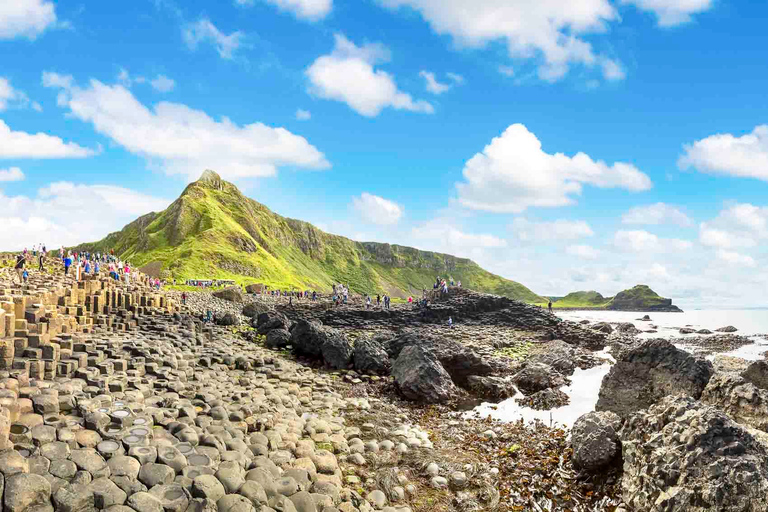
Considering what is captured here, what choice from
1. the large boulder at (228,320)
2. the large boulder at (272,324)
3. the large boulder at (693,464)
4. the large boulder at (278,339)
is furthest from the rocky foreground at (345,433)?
the large boulder at (228,320)

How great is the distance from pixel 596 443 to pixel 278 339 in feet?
72.8

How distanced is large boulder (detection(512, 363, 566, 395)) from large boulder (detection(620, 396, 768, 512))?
10.8m

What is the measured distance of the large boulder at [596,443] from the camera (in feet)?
34.0

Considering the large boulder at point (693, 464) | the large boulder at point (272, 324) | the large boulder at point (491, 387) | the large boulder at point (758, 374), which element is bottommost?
the large boulder at point (491, 387)

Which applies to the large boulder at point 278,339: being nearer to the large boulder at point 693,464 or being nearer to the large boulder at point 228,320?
the large boulder at point 228,320

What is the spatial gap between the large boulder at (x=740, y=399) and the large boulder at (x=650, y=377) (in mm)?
947

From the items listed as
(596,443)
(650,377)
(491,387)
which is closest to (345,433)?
(596,443)

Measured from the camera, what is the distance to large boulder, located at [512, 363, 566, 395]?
20062 mm

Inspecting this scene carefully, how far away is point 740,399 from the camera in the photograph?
36.0 ft

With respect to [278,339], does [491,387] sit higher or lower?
lower

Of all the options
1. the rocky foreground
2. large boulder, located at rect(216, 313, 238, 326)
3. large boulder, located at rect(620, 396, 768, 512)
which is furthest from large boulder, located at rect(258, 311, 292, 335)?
large boulder, located at rect(620, 396, 768, 512)

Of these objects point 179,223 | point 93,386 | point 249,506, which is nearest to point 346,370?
point 93,386

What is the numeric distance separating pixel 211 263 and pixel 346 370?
403 ft

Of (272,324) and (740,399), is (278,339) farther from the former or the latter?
(740,399)
